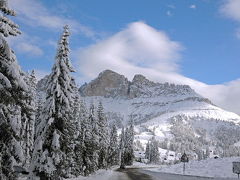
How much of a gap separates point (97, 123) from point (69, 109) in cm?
3726

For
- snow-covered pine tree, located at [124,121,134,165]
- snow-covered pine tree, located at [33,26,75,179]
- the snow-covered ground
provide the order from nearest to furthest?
snow-covered pine tree, located at [33,26,75,179] < the snow-covered ground < snow-covered pine tree, located at [124,121,134,165]

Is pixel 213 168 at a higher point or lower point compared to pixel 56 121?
lower

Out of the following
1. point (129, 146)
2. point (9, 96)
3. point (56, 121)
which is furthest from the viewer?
point (129, 146)

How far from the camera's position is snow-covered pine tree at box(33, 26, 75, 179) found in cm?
2616

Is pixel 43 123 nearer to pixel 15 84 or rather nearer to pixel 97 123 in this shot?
pixel 15 84

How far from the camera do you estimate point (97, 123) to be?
210 ft

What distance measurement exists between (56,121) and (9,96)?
1424 cm

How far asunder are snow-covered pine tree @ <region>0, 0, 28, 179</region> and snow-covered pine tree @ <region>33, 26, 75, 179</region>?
1184 cm

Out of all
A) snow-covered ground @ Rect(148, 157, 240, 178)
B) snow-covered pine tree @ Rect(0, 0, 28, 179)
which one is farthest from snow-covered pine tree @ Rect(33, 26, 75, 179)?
snow-covered ground @ Rect(148, 157, 240, 178)

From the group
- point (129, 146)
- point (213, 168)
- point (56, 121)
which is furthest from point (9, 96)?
point (129, 146)

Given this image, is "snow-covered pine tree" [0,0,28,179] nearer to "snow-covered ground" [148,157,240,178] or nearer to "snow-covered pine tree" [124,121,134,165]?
"snow-covered ground" [148,157,240,178]

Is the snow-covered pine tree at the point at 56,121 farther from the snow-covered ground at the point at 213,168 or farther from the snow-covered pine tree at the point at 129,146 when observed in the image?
the snow-covered pine tree at the point at 129,146

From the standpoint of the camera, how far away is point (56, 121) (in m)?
26.9

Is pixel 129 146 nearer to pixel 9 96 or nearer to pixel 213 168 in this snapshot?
pixel 213 168
